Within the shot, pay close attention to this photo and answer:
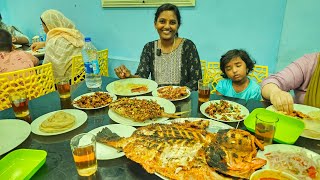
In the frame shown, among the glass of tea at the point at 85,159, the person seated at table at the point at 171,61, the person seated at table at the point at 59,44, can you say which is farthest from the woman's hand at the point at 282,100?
the person seated at table at the point at 59,44

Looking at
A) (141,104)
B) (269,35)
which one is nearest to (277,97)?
(141,104)

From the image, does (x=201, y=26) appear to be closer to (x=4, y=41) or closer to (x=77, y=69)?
(x=77, y=69)

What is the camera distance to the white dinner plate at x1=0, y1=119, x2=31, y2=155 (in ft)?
4.20

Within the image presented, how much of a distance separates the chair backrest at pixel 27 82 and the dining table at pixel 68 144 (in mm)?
525

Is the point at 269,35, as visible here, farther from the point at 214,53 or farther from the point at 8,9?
the point at 8,9

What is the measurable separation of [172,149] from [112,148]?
13.7 inches

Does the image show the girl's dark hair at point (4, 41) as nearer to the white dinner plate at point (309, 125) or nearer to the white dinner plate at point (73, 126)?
the white dinner plate at point (73, 126)

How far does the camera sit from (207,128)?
144 cm

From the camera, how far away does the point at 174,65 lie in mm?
2932

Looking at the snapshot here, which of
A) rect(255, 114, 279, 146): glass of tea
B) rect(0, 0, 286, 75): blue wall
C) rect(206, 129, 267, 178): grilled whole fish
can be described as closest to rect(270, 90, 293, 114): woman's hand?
rect(255, 114, 279, 146): glass of tea

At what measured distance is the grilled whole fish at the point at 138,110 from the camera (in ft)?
5.06

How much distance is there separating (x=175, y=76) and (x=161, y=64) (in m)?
0.24

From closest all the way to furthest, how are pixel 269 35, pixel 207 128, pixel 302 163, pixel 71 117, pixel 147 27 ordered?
pixel 302 163
pixel 207 128
pixel 71 117
pixel 269 35
pixel 147 27

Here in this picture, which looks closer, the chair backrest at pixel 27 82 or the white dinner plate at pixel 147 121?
the white dinner plate at pixel 147 121
